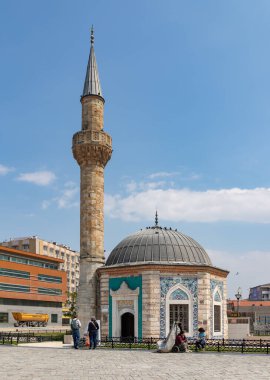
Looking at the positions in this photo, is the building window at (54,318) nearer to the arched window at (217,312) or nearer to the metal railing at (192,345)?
the metal railing at (192,345)

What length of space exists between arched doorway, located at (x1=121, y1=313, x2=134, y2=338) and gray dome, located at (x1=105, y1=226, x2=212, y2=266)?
11.9ft

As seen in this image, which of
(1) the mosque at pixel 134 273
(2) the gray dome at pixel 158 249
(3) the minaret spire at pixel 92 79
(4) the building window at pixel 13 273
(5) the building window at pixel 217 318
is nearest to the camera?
(1) the mosque at pixel 134 273

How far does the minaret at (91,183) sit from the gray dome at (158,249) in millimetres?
1765

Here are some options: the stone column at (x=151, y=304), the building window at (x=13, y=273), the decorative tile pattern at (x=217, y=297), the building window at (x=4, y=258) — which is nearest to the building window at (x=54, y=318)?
the building window at (x=13, y=273)

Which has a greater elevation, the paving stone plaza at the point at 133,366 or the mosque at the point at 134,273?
the mosque at the point at 134,273

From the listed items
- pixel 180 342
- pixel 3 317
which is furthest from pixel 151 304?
pixel 3 317

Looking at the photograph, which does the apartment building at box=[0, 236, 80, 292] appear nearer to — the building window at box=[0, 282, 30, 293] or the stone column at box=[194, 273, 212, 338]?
the building window at box=[0, 282, 30, 293]

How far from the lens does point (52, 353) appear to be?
2342cm

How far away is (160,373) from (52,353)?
9431 mm

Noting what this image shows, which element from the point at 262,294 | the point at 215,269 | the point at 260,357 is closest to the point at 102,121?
the point at 215,269

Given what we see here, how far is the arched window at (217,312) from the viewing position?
34.3m

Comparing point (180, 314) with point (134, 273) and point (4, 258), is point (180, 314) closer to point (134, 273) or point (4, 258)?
point (134, 273)

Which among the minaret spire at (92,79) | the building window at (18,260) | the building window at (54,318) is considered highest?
the minaret spire at (92,79)

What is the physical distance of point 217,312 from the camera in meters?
35.1
